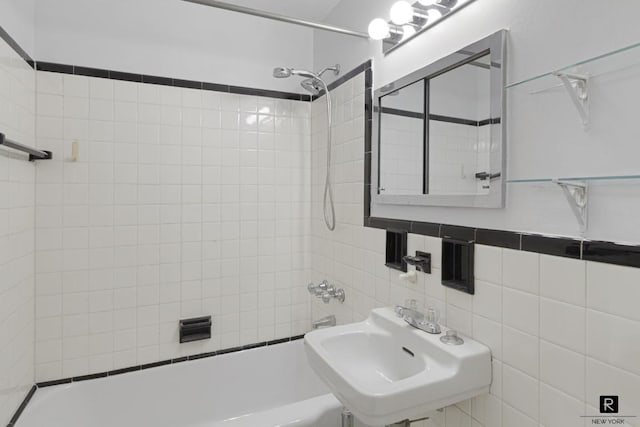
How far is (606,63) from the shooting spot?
2.76 feet

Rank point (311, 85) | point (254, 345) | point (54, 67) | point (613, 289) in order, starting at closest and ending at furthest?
point (613, 289) → point (54, 67) → point (311, 85) → point (254, 345)

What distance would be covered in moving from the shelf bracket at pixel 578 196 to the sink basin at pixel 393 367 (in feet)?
1.68

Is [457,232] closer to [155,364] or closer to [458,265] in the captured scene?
[458,265]

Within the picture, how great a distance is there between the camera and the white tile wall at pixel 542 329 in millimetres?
822

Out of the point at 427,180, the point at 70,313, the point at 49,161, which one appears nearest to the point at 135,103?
the point at 49,161

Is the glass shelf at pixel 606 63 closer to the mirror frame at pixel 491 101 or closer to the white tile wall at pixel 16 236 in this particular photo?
the mirror frame at pixel 491 101

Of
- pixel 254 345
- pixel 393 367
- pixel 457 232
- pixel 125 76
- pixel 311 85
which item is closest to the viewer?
pixel 457 232

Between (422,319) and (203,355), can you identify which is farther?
(203,355)

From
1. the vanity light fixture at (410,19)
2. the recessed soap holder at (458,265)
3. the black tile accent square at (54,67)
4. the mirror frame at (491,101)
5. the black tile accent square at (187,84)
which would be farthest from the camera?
the black tile accent square at (187,84)

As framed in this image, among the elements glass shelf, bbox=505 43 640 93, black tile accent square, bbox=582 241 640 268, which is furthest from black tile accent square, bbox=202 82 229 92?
black tile accent square, bbox=582 241 640 268

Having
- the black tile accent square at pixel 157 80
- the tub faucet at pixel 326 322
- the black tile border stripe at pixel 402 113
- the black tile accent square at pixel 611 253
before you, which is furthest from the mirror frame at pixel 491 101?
the black tile accent square at pixel 157 80

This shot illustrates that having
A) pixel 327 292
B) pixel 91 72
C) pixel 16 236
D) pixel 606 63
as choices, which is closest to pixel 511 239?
pixel 606 63

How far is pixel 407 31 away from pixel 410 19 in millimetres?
85

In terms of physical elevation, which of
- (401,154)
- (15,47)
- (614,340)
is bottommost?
(614,340)
